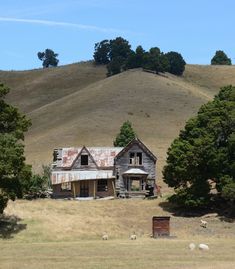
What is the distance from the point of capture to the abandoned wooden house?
69188 mm

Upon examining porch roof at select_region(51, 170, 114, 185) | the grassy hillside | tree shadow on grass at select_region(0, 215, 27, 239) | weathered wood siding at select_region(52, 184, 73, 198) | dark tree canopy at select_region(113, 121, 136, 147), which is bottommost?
tree shadow on grass at select_region(0, 215, 27, 239)

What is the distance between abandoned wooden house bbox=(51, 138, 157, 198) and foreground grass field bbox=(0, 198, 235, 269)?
262 inches

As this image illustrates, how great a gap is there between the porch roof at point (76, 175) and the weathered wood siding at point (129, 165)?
1267mm

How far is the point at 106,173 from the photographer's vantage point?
7031 cm

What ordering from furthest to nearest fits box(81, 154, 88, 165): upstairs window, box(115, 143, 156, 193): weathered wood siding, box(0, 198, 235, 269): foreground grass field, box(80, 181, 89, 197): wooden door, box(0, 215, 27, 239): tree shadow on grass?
box(81, 154, 88, 165): upstairs window < box(115, 143, 156, 193): weathered wood siding < box(80, 181, 89, 197): wooden door < box(0, 215, 27, 239): tree shadow on grass < box(0, 198, 235, 269): foreground grass field

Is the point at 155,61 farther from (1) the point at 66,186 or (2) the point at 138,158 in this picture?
(1) the point at 66,186

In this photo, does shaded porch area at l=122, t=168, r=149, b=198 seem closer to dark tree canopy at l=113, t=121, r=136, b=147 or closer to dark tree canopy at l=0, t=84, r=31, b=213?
dark tree canopy at l=113, t=121, r=136, b=147

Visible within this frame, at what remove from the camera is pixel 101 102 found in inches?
5182

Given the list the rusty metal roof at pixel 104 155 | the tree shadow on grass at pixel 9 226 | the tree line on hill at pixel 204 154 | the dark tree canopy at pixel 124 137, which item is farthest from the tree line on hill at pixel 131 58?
the tree shadow on grass at pixel 9 226

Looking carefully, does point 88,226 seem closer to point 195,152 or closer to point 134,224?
point 134,224

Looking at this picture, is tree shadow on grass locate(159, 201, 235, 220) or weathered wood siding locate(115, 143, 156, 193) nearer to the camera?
tree shadow on grass locate(159, 201, 235, 220)

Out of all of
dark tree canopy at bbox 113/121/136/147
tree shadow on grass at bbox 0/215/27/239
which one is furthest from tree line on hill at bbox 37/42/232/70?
tree shadow on grass at bbox 0/215/27/239

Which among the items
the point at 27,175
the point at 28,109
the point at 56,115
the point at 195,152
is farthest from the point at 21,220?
the point at 28,109

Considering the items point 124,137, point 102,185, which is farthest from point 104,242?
point 124,137
